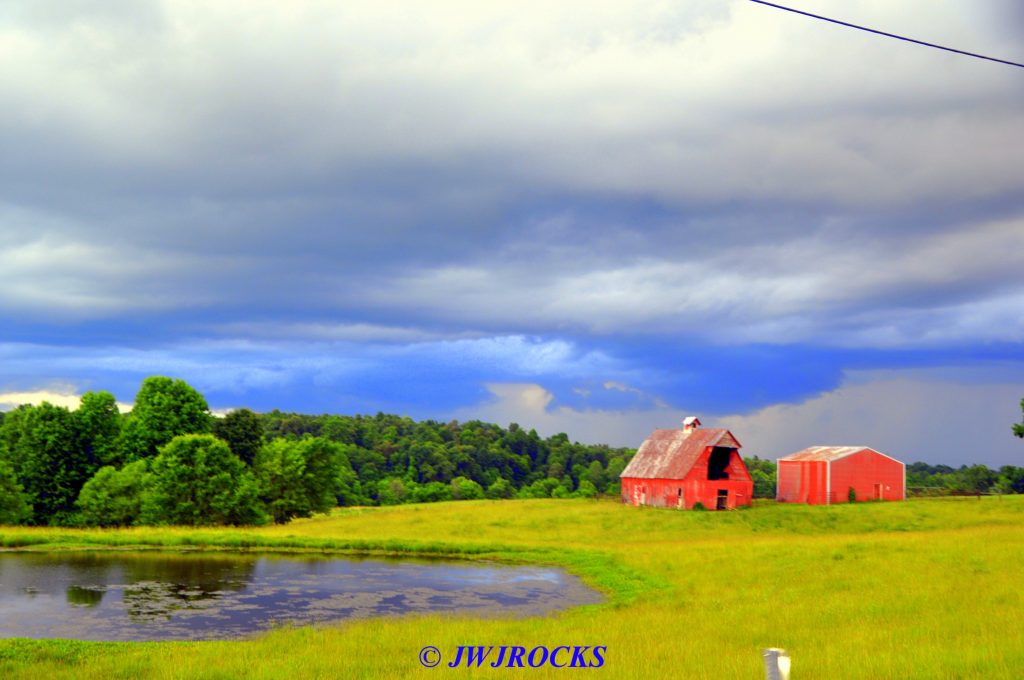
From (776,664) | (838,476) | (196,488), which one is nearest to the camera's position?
(776,664)

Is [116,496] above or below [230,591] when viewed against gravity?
above

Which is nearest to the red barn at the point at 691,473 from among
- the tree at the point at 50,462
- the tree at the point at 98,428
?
the tree at the point at 98,428

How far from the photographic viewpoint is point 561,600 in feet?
104

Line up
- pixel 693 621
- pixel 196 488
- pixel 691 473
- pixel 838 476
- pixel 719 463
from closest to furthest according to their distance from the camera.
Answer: pixel 693 621 → pixel 196 488 → pixel 691 473 → pixel 838 476 → pixel 719 463

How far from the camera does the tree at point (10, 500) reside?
63.2m

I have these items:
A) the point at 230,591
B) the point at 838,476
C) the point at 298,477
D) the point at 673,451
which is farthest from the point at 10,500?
the point at 838,476

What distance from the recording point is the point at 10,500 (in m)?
63.4

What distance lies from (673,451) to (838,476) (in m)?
14.7

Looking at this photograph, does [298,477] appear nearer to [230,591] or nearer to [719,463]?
[719,463]

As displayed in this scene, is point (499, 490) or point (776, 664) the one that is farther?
point (499, 490)

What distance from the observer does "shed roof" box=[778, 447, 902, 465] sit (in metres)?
74.3

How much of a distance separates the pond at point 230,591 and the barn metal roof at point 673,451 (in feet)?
101

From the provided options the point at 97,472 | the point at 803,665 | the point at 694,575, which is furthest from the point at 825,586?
the point at 97,472

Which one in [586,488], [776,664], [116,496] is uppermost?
[776,664]
